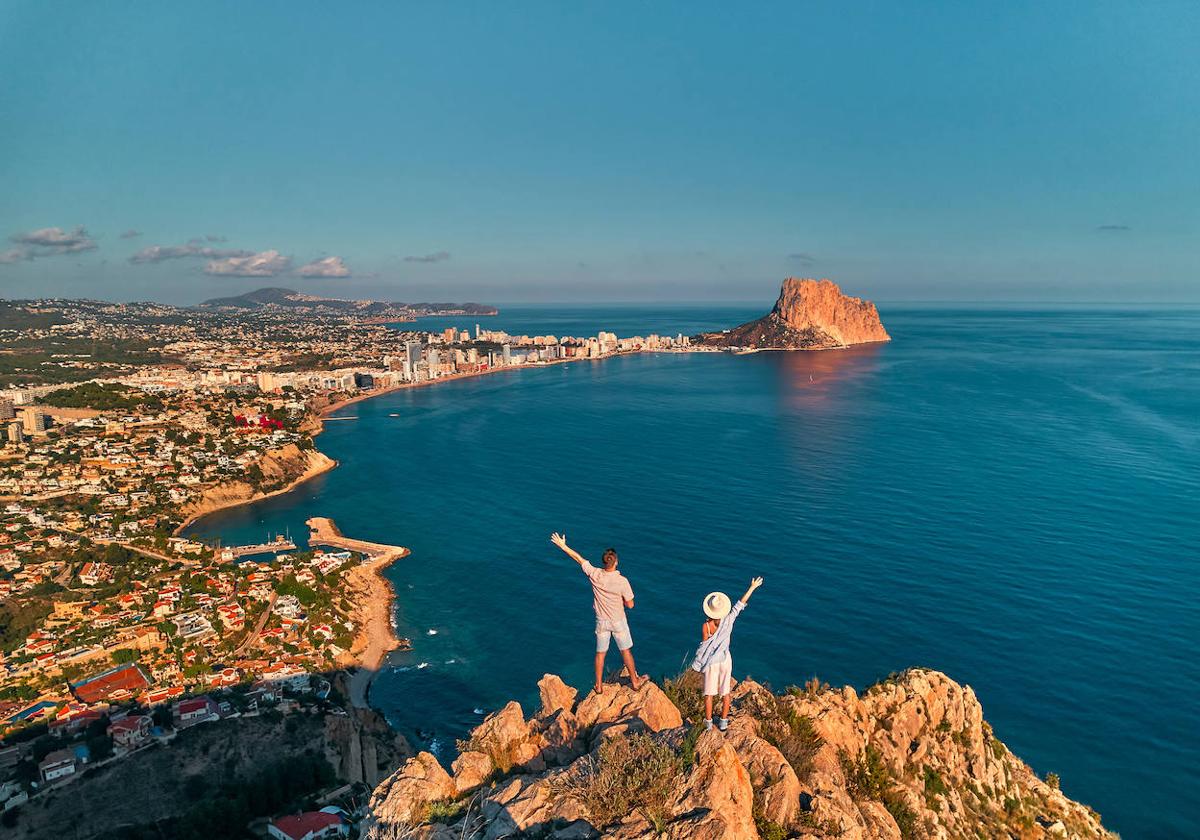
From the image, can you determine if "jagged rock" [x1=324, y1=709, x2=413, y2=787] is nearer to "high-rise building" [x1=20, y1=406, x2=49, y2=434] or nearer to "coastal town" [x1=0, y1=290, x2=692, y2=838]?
"coastal town" [x1=0, y1=290, x2=692, y2=838]

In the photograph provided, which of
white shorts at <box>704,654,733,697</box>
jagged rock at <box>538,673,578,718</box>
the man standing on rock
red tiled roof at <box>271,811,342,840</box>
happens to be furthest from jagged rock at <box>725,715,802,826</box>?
red tiled roof at <box>271,811,342,840</box>

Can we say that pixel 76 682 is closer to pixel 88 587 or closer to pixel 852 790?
pixel 88 587

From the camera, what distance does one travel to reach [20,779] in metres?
16.7

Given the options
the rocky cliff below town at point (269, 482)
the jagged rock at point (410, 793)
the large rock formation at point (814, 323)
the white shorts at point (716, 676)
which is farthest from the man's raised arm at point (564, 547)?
the large rock formation at point (814, 323)

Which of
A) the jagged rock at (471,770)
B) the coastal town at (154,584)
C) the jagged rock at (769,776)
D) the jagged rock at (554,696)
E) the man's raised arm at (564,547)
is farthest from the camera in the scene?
the coastal town at (154,584)

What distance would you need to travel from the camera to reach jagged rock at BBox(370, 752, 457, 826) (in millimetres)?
6277

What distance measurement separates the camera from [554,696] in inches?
348

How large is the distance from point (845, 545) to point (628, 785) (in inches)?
1097

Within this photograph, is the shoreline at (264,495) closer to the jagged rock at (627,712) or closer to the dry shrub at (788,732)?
the jagged rock at (627,712)

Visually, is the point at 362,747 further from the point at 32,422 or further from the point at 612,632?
the point at 32,422

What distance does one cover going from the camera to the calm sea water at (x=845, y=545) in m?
20.6

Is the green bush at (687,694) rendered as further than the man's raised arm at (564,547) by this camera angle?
Yes

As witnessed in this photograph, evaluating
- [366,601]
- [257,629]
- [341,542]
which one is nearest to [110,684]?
[257,629]

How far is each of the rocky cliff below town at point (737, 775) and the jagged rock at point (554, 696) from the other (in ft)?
0.08
